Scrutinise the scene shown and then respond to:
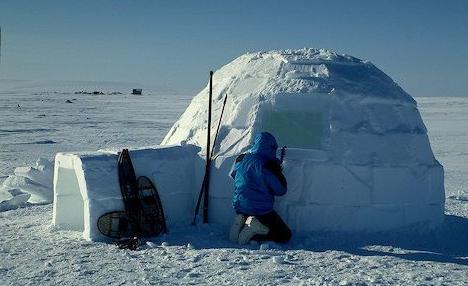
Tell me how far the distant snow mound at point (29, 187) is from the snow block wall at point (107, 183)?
250 cm

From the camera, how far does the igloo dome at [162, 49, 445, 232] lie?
727 cm

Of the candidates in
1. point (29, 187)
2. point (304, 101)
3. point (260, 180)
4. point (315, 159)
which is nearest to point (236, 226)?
point (260, 180)

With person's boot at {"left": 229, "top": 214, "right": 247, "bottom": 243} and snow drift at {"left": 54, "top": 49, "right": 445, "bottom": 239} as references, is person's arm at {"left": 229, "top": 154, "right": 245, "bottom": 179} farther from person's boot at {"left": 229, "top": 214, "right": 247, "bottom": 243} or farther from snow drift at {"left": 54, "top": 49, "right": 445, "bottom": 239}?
person's boot at {"left": 229, "top": 214, "right": 247, "bottom": 243}

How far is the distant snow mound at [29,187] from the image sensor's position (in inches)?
385

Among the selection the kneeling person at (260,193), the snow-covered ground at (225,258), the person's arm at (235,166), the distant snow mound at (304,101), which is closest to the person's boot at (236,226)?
the kneeling person at (260,193)

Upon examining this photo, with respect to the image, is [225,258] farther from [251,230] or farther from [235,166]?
[235,166]

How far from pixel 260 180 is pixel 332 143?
4.10 feet

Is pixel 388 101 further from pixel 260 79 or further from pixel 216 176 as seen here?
pixel 216 176

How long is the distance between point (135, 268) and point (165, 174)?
5.97 feet

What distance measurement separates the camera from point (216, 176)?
24.6ft

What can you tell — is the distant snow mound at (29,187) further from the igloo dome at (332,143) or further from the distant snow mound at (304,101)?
the igloo dome at (332,143)

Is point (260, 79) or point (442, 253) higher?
point (260, 79)

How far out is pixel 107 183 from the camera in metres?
6.82

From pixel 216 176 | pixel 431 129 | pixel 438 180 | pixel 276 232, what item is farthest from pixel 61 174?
pixel 431 129
